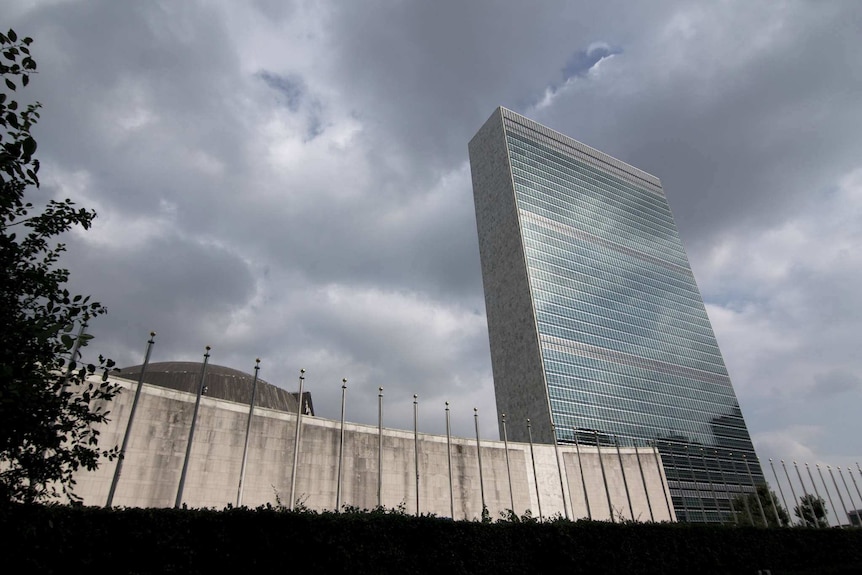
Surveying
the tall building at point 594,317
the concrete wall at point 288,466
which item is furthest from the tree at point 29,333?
the tall building at point 594,317

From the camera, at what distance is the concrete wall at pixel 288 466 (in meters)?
34.8

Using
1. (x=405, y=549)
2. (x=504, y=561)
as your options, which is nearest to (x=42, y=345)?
(x=405, y=549)

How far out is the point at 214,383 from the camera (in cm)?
5194

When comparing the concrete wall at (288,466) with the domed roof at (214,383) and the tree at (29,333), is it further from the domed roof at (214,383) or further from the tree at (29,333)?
the tree at (29,333)

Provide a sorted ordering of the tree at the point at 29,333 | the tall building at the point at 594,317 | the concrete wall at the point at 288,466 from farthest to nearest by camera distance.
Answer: the tall building at the point at 594,317 → the concrete wall at the point at 288,466 → the tree at the point at 29,333

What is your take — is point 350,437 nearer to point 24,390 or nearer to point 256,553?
point 256,553

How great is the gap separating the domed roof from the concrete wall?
331 inches

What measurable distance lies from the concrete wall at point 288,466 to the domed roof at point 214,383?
841cm

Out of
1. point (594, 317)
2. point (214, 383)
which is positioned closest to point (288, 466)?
point (214, 383)

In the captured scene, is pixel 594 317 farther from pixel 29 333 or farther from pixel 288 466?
pixel 29 333

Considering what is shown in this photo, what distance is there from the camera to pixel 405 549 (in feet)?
73.2

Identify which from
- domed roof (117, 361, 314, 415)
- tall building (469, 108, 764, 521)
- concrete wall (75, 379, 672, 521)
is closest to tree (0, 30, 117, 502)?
concrete wall (75, 379, 672, 521)

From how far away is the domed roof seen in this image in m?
50.0

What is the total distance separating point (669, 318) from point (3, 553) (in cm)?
15551
